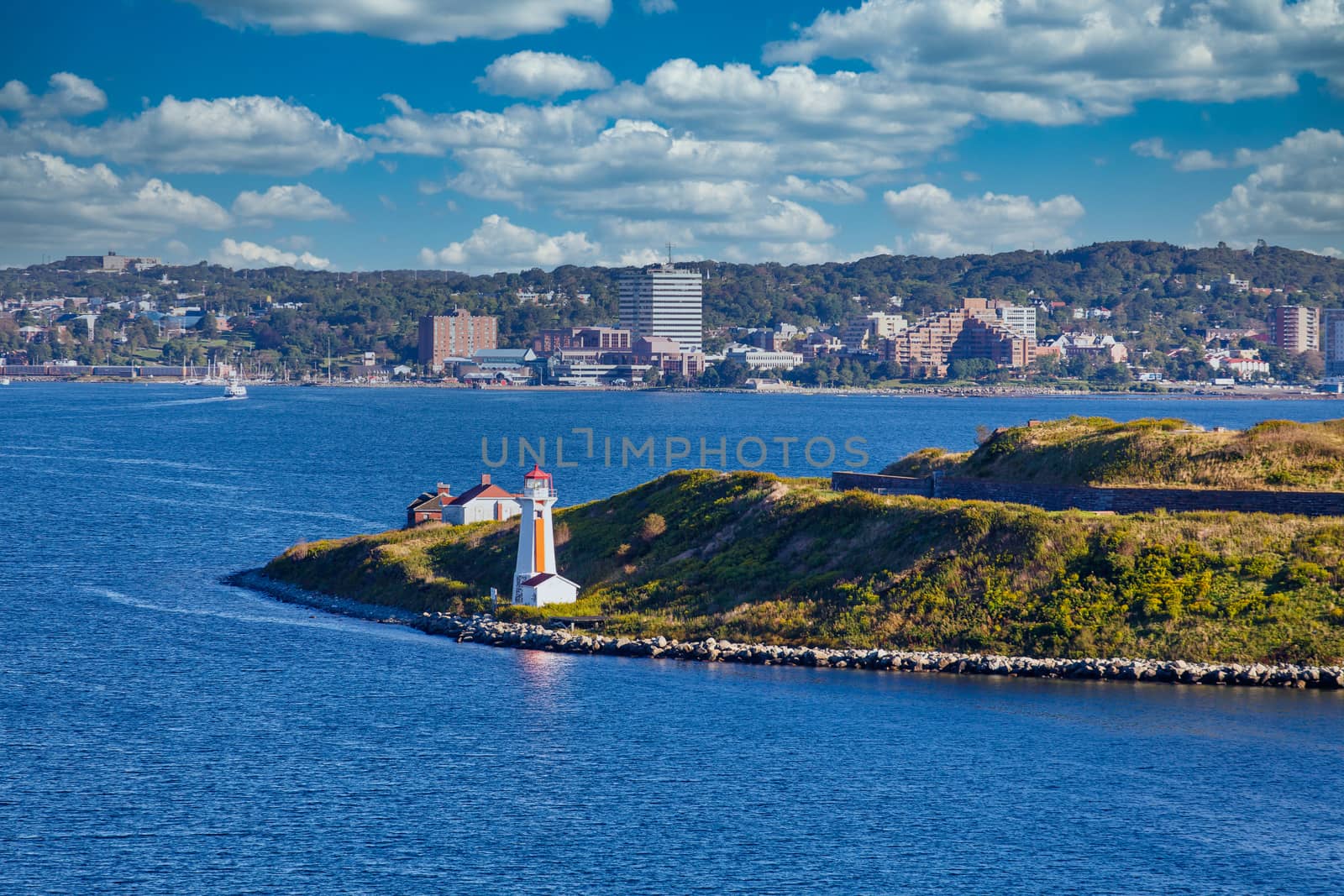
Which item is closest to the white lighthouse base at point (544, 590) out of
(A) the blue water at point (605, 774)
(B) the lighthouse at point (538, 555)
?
(B) the lighthouse at point (538, 555)

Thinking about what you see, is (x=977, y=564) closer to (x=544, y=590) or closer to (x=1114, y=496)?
(x=1114, y=496)

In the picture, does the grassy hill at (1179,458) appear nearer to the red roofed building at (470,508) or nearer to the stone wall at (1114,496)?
the stone wall at (1114,496)

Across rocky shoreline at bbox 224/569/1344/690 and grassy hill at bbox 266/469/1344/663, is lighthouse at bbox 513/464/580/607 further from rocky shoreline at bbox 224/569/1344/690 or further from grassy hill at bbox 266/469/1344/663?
rocky shoreline at bbox 224/569/1344/690

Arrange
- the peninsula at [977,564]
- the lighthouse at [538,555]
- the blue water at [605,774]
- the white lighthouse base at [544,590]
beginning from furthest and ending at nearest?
1. the white lighthouse base at [544,590]
2. the lighthouse at [538,555]
3. the peninsula at [977,564]
4. the blue water at [605,774]

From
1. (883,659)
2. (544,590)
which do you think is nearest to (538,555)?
(544,590)

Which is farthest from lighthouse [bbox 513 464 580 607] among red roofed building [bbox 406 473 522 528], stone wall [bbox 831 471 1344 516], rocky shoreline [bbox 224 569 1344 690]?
red roofed building [bbox 406 473 522 528]

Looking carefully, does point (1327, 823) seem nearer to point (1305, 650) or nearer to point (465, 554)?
point (1305, 650)
